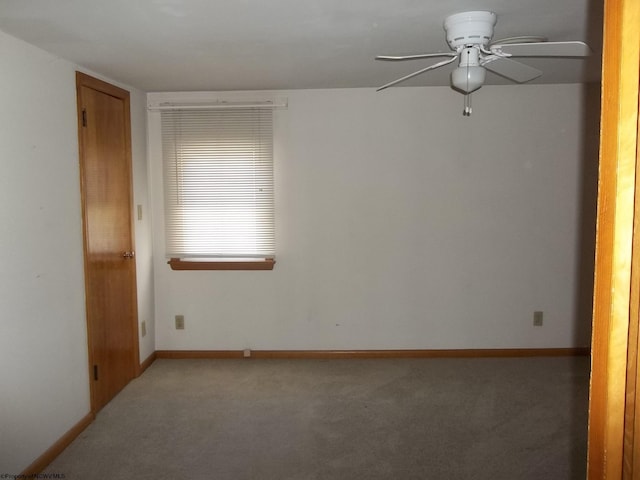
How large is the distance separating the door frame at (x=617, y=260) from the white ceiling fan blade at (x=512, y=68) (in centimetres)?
182

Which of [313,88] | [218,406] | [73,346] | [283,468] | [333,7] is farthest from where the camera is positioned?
[313,88]

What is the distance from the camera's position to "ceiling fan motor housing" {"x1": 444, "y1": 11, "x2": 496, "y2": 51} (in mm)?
2236

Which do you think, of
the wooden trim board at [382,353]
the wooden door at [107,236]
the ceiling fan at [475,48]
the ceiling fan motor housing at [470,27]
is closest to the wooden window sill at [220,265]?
the wooden door at [107,236]

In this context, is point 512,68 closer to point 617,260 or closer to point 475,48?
point 475,48

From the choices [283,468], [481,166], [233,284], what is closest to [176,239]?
[233,284]

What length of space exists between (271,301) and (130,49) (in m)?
2.25

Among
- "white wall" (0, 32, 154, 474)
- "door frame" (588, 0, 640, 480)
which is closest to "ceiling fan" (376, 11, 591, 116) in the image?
"door frame" (588, 0, 640, 480)

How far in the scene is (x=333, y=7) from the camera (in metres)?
2.15

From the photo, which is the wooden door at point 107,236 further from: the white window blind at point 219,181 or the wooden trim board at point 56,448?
the white window blind at point 219,181

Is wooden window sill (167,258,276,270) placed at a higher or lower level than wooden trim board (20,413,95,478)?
higher

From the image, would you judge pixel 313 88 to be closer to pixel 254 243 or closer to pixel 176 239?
pixel 254 243

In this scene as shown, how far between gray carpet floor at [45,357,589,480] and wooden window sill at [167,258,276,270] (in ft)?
2.60

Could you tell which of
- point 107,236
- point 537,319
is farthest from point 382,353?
point 107,236

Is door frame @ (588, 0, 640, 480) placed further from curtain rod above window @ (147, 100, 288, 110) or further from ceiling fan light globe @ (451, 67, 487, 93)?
curtain rod above window @ (147, 100, 288, 110)
